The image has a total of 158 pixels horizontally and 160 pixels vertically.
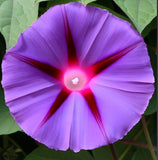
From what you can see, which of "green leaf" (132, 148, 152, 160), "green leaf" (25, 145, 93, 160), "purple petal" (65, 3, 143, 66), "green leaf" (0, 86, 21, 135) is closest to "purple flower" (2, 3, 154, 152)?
"purple petal" (65, 3, 143, 66)

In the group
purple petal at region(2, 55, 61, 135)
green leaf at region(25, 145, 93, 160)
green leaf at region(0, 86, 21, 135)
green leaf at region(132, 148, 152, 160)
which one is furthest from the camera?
green leaf at region(132, 148, 152, 160)

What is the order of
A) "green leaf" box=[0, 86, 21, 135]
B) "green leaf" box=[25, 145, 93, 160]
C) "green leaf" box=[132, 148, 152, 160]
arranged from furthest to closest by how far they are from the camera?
"green leaf" box=[132, 148, 152, 160] → "green leaf" box=[25, 145, 93, 160] → "green leaf" box=[0, 86, 21, 135]

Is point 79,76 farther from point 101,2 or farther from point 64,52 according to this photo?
point 101,2

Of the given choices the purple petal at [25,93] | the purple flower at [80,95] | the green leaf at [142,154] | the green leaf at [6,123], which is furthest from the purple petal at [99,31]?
the green leaf at [142,154]

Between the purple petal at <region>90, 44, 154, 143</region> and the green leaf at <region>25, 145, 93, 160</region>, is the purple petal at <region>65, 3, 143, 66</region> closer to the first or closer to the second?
the purple petal at <region>90, 44, 154, 143</region>

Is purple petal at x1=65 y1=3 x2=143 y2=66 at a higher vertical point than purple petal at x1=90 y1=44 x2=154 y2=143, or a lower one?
higher

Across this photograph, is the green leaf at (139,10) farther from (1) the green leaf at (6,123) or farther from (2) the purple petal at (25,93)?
(1) the green leaf at (6,123)

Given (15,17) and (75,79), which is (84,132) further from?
(15,17)
